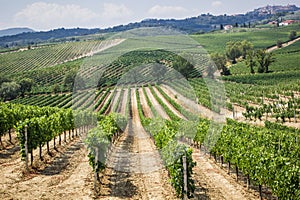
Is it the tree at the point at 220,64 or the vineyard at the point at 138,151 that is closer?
the vineyard at the point at 138,151

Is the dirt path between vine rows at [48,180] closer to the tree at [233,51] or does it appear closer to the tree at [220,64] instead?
the tree at [220,64]

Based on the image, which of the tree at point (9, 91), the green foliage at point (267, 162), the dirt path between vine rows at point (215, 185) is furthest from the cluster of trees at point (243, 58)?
the dirt path between vine rows at point (215, 185)

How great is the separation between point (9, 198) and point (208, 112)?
102ft

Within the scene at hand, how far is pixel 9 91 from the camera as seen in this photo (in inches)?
2653

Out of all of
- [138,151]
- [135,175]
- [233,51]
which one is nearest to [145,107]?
[138,151]

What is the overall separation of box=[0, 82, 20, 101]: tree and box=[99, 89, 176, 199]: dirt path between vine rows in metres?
48.4

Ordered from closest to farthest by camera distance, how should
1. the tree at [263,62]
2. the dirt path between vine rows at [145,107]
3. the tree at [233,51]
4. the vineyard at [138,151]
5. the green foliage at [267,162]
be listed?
the green foliage at [267,162]
the vineyard at [138,151]
the dirt path between vine rows at [145,107]
the tree at [263,62]
the tree at [233,51]

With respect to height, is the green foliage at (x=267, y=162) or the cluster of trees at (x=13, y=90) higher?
the green foliage at (x=267, y=162)

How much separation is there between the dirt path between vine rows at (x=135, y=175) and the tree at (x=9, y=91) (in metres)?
48.4

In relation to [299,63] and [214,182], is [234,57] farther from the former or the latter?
[214,182]

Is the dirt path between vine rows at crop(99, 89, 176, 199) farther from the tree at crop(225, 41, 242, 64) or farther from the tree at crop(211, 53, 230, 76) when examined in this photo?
the tree at crop(225, 41, 242, 64)

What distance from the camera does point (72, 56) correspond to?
109 m

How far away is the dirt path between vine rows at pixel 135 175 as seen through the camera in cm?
1421

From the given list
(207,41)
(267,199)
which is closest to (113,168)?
(267,199)
